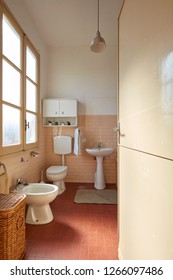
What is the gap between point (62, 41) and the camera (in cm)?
333

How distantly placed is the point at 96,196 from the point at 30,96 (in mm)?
2090

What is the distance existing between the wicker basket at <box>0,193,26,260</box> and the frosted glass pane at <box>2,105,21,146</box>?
0.77m

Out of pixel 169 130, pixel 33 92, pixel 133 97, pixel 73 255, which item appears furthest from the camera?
pixel 33 92

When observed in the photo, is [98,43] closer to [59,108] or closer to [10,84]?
[10,84]

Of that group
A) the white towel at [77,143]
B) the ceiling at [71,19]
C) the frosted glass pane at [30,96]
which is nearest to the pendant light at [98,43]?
the ceiling at [71,19]

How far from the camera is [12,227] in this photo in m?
1.31

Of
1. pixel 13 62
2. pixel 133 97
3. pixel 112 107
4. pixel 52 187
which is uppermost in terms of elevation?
pixel 13 62

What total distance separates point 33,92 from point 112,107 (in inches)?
64.7

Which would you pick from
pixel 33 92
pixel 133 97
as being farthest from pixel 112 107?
pixel 133 97

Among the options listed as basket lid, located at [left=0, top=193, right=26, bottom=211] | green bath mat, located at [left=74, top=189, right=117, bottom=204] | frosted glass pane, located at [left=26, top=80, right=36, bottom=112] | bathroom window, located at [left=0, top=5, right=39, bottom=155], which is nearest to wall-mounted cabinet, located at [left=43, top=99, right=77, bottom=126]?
frosted glass pane, located at [left=26, top=80, right=36, bottom=112]

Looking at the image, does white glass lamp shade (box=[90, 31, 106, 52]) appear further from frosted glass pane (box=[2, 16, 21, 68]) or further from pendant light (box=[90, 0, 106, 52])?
frosted glass pane (box=[2, 16, 21, 68])

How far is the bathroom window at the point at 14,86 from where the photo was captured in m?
1.89

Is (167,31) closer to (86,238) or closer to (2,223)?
(2,223)

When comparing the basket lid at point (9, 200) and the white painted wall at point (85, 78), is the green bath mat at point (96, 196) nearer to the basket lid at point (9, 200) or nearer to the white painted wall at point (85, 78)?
the basket lid at point (9, 200)
